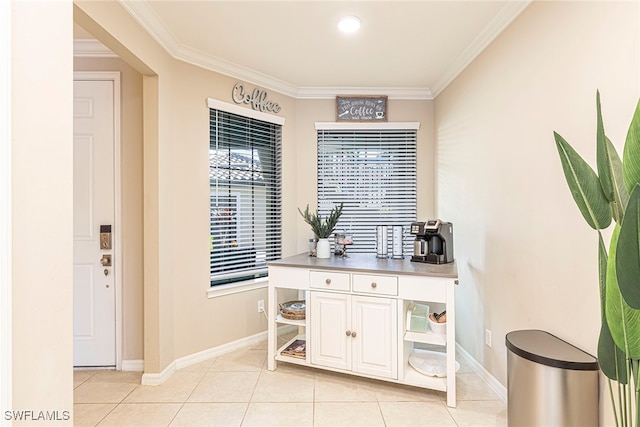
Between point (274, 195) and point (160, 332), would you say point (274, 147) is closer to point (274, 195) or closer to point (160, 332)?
point (274, 195)

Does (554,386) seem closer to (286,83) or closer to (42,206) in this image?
(42,206)

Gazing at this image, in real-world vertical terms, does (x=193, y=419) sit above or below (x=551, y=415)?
below

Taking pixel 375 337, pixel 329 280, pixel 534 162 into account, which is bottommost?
pixel 375 337

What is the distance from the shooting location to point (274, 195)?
139 inches

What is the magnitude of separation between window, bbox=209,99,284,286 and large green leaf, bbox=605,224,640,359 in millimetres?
2755

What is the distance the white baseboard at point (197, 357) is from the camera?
8.11 ft

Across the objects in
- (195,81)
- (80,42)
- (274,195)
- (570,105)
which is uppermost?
(80,42)

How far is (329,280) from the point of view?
249 cm

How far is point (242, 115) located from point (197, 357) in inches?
91.6

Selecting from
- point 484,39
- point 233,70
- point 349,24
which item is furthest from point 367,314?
point 233,70

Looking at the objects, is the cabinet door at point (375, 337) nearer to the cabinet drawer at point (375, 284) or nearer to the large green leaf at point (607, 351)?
the cabinet drawer at point (375, 284)

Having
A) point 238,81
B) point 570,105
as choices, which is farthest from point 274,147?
point 570,105

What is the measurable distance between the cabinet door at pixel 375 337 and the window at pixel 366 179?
1.37m

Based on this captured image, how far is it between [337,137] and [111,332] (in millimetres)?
2918
